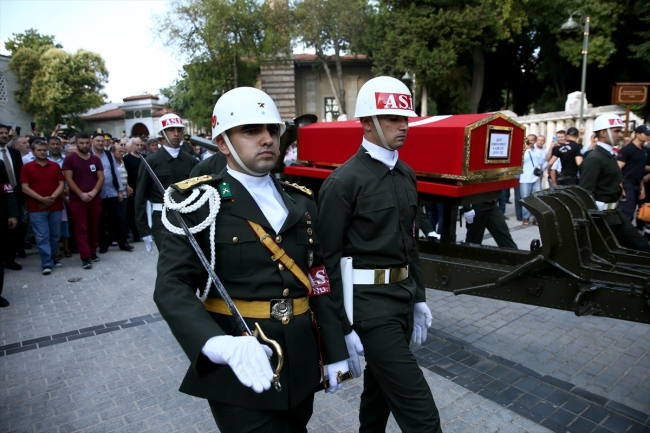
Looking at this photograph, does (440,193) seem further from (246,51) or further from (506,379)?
(246,51)

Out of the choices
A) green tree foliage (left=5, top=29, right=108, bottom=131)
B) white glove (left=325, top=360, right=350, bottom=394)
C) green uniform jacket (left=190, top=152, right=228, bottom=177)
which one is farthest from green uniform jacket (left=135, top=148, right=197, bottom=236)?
green tree foliage (left=5, top=29, right=108, bottom=131)

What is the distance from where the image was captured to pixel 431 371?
12.7 feet

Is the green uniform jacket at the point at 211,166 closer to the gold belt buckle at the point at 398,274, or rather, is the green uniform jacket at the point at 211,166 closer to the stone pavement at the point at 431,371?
the stone pavement at the point at 431,371

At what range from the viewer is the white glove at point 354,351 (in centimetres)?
219

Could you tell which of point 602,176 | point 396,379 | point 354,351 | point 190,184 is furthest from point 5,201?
point 602,176

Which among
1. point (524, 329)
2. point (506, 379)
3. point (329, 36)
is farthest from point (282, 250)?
point (329, 36)

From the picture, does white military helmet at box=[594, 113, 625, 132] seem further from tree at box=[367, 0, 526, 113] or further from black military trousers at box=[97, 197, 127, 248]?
tree at box=[367, 0, 526, 113]

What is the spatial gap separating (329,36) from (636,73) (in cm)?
1701

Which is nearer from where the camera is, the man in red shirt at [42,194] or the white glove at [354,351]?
the white glove at [354,351]

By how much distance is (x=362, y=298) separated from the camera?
2.36m

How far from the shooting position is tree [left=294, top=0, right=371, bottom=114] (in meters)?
27.3

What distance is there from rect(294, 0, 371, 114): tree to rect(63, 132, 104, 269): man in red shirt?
22319mm

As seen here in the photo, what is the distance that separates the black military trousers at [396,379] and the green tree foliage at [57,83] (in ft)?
153

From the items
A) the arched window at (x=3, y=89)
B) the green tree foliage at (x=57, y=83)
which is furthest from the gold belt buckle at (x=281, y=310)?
the arched window at (x=3, y=89)
